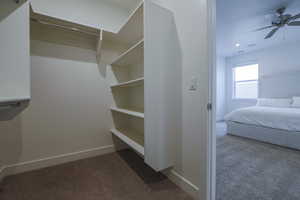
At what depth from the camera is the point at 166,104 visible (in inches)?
54.4

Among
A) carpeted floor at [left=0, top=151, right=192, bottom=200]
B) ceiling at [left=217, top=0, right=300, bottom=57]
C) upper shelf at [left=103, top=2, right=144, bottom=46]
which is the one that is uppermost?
ceiling at [left=217, top=0, right=300, bottom=57]

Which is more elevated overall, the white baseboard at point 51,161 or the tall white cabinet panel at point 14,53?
the tall white cabinet panel at point 14,53

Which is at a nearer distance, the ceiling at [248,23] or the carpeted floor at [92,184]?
the carpeted floor at [92,184]

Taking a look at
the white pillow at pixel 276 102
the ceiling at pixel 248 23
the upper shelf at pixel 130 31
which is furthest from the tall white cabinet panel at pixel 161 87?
the white pillow at pixel 276 102

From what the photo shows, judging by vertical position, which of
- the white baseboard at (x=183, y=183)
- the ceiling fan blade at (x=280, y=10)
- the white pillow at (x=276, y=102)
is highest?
the ceiling fan blade at (x=280, y=10)

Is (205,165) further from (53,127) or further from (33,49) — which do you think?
(33,49)

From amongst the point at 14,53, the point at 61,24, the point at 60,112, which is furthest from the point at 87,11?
the point at 60,112

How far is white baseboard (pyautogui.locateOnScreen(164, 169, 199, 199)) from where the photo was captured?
4.09ft

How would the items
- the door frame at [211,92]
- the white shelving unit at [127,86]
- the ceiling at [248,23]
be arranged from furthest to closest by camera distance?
the ceiling at [248,23] < the white shelving unit at [127,86] < the door frame at [211,92]

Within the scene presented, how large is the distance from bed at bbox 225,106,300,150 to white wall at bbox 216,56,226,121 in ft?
6.81

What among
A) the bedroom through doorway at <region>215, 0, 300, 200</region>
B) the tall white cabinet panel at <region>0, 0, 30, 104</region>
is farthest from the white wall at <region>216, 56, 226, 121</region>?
the tall white cabinet panel at <region>0, 0, 30, 104</region>

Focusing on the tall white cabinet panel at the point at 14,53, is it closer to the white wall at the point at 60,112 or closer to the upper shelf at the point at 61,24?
the upper shelf at the point at 61,24

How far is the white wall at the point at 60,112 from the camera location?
1699mm

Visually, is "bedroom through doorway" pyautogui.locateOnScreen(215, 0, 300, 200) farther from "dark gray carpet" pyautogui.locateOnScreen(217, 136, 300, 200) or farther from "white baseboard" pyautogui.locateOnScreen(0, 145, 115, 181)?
"white baseboard" pyautogui.locateOnScreen(0, 145, 115, 181)
